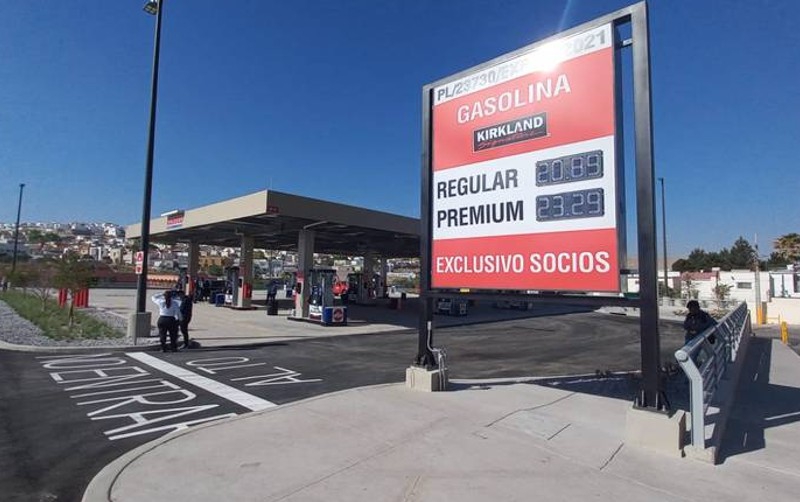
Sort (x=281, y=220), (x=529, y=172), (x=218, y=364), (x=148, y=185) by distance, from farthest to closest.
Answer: (x=281, y=220) → (x=148, y=185) → (x=218, y=364) → (x=529, y=172)

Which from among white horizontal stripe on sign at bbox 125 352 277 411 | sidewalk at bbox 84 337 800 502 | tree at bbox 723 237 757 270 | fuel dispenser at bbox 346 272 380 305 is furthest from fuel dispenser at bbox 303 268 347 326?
tree at bbox 723 237 757 270

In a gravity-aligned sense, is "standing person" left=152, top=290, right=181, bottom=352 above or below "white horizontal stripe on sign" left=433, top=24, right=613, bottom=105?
below

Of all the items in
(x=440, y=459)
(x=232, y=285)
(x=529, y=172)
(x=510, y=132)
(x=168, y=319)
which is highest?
(x=510, y=132)

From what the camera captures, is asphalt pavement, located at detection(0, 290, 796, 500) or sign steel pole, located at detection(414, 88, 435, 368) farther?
sign steel pole, located at detection(414, 88, 435, 368)

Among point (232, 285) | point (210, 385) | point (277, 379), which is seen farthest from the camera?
point (232, 285)

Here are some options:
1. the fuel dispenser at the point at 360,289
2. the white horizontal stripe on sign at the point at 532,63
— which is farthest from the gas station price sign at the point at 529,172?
the fuel dispenser at the point at 360,289

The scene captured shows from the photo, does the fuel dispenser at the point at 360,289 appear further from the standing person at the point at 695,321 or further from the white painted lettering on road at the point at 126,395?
the standing person at the point at 695,321

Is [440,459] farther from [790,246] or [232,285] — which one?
[790,246]

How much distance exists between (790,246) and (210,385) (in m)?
83.7

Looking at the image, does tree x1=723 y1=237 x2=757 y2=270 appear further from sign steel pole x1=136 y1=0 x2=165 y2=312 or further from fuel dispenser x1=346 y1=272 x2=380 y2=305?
sign steel pole x1=136 y1=0 x2=165 y2=312

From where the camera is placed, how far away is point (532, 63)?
7.23 metres

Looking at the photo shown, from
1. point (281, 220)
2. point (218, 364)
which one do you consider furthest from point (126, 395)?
point (281, 220)

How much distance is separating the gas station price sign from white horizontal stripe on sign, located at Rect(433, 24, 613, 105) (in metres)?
0.02

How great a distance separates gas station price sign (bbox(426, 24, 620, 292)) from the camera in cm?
624
